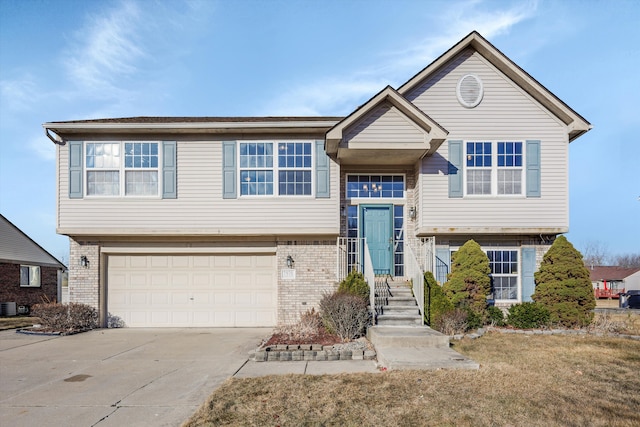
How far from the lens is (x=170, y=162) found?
1212cm

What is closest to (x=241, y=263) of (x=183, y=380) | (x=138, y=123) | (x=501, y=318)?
(x=138, y=123)

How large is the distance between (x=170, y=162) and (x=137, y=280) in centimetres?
385

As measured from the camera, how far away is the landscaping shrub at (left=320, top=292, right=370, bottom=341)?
9.48 m

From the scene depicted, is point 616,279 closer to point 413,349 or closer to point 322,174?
point 322,174

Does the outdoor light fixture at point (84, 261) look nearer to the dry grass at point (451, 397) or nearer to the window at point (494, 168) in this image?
the dry grass at point (451, 397)

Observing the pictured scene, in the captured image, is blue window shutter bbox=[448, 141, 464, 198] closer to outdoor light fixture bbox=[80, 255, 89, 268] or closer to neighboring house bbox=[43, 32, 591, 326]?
neighboring house bbox=[43, 32, 591, 326]

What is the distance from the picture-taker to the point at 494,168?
12227mm

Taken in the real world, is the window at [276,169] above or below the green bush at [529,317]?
above

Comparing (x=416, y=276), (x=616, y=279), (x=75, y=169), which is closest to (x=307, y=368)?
(x=416, y=276)

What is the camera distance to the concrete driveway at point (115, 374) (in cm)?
541

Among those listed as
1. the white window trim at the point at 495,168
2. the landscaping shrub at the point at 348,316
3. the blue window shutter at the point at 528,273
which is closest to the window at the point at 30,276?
the landscaping shrub at the point at 348,316

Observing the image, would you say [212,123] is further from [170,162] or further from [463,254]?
[463,254]

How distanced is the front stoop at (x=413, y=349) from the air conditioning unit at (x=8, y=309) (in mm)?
18132

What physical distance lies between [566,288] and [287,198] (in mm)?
8156
